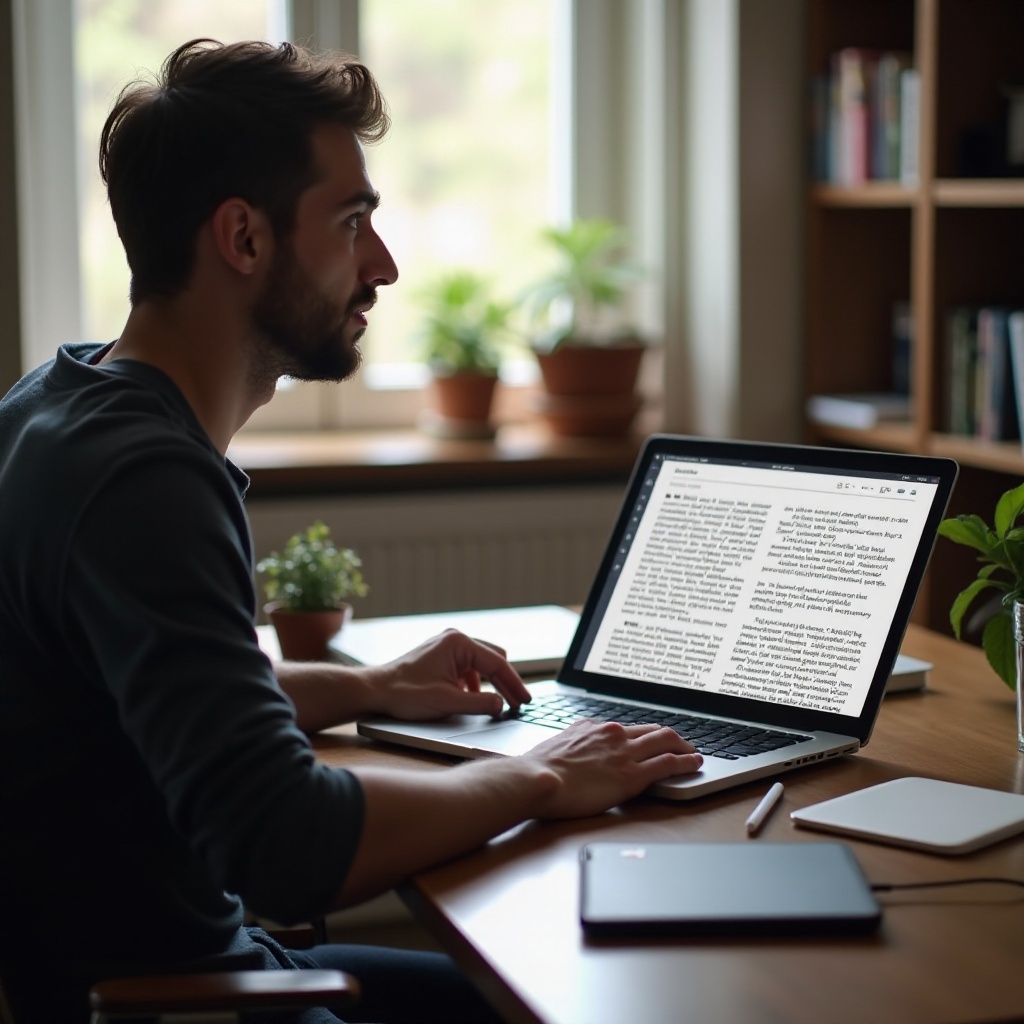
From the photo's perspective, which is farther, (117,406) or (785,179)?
(785,179)

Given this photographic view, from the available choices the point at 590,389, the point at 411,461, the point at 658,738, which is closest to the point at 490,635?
the point at 658,738

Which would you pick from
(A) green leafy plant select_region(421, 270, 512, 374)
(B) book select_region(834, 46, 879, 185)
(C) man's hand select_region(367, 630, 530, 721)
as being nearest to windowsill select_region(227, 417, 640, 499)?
(A) green leafy plant select_region(421, 270, 512, 374)

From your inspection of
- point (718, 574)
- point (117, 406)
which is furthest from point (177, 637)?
point (718, 574)

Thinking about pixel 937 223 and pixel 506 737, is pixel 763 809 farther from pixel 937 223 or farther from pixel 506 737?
pixel 937 223

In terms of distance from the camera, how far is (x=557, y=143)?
10.8 feet

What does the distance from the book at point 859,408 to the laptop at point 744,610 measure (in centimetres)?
139

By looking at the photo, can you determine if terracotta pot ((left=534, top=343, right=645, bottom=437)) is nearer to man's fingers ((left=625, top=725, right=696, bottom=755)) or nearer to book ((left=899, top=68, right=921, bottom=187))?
book ((left=899, top=68, right=921, bottom=187))

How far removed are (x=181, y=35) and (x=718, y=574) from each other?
6.50 ft

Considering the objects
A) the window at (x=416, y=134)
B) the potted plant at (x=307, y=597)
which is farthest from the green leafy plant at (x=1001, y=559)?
the window at (x=416, y=134)

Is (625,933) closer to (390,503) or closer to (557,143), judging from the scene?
(390,503)

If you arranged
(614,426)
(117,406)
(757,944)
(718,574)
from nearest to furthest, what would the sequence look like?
1. (757,944)
2. (117,406)
3. (718,574)
4. (614,426)

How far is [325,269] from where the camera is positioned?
1312 millimetres

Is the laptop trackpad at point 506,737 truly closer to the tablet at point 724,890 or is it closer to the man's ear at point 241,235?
the tablet at point 724,890

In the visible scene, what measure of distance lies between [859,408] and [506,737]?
66.9 inches
